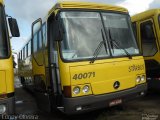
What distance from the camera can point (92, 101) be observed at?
26.0 feet

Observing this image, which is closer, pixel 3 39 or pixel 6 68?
pixel 6 68

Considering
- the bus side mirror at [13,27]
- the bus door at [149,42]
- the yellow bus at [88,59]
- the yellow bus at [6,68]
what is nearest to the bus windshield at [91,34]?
the yellow bus at [88,59]

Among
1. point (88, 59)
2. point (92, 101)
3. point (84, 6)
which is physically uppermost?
point (84, 6)

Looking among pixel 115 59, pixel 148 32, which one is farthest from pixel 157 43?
pixel 115 59

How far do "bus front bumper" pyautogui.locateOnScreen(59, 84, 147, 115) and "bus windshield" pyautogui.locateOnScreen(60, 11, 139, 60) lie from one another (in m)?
1.02

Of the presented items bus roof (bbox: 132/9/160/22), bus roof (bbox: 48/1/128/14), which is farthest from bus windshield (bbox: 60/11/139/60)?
bus roof (bbox: 132/9/160/22)

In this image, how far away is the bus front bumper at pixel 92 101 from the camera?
772 cm

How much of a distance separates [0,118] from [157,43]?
592 centimetres

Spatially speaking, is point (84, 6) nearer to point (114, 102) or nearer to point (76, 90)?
point (76, 90)

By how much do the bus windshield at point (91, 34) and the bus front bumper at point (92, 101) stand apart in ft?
3.34

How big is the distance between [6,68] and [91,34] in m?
2.50

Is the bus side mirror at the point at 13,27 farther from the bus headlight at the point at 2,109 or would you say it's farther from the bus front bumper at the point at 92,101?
the bus front bumper at the point at 92,101

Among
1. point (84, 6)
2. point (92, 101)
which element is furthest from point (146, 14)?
point (92, 101)

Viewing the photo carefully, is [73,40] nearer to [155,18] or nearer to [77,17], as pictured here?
[77,17]
